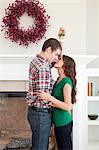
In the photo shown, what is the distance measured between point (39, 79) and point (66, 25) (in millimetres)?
1924

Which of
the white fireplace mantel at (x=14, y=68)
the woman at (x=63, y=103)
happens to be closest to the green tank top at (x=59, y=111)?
the woman at (x=63, y=103)

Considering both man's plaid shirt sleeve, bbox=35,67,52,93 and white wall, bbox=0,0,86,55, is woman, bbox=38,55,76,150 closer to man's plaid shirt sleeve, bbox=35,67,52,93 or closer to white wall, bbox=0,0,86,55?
man's plaid shirt sleeve, bbox=35,67,52,93

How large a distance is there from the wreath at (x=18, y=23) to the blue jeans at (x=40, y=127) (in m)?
1.75

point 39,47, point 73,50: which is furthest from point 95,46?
point 39,47

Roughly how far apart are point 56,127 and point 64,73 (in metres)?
0.46

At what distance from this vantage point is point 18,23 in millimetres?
3965

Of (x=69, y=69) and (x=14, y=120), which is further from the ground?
(x=69, y=69)

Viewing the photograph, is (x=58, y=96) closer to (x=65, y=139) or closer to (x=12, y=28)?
(x=65, y=139)

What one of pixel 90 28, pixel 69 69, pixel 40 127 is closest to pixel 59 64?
pixel 69 69

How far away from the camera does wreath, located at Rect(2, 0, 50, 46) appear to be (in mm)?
3914

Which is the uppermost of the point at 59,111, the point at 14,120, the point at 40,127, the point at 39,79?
the point at 39,79

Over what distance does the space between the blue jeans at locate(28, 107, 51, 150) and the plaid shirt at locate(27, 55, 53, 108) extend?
70 millimetres

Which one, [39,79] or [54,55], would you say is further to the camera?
[54,55]

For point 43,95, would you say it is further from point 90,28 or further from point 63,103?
point 90,28
